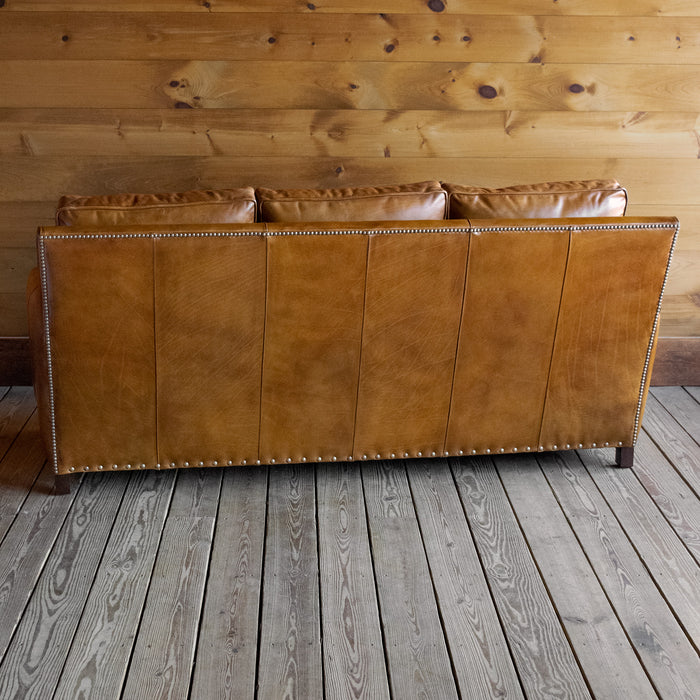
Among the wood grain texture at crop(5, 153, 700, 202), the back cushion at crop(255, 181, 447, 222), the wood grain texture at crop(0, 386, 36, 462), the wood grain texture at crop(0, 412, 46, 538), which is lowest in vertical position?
the wood grain texture at crop(0, 386, 36, 462)

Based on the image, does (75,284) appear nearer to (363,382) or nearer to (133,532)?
(133,532)

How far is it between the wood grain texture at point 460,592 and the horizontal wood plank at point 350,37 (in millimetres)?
1419

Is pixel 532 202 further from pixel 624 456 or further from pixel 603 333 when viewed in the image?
pixel 624 456

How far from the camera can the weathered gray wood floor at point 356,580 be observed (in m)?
1.76

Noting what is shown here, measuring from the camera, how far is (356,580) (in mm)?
2062

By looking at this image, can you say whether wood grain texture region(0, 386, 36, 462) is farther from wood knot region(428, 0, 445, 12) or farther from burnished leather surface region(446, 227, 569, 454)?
wood knot region(428, 0, 445, 12)

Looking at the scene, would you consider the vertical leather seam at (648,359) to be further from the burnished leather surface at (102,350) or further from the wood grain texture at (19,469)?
the wood grain texture at (19,469)

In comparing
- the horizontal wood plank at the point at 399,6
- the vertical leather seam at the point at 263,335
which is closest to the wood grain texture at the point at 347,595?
the vertical leather seam at the point at 263,335

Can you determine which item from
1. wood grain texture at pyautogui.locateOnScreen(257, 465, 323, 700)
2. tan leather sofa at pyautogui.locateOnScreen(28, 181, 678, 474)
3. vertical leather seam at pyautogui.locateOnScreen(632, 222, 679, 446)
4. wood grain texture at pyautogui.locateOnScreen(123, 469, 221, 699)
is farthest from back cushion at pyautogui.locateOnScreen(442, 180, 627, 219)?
wood grain texture at pyautogui.locateOnScreen(123, 469, 221, 699)

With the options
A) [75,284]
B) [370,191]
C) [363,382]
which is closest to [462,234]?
[370,191]

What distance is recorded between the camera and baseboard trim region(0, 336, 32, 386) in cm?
310

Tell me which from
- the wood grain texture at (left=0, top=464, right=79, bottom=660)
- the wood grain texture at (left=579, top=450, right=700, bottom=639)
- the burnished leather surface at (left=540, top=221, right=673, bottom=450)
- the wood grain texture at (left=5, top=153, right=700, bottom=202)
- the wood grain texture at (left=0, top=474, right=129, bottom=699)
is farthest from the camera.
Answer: the wood grain texture at (left=5, top=153, right=700, bottom=202)

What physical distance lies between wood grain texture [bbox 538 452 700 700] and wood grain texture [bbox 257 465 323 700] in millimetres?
720

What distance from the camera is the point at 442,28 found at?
2834mm
